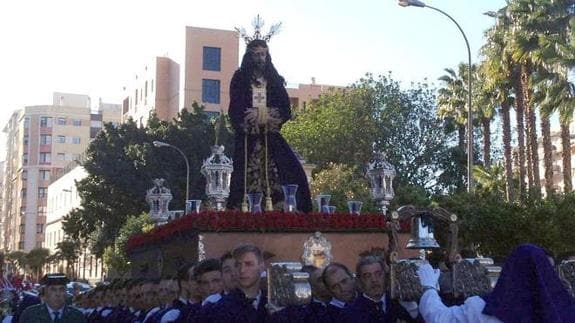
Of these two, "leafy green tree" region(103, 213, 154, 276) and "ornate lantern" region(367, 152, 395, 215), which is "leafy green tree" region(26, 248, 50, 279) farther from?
"ornate lantern" region(367, 152, 395, 215)

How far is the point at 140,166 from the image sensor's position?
4591 centimetres

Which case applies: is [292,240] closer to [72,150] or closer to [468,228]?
[468,228]

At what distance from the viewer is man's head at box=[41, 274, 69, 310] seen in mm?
7672

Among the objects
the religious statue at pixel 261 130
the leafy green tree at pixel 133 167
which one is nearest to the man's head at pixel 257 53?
the religious statue at pixel 261 130

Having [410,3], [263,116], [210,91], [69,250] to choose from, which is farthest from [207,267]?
[69,250]

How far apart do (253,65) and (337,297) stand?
11.4 m

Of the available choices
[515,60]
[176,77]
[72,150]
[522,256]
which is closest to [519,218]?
[515,60]

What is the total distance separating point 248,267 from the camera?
5422 millimetres

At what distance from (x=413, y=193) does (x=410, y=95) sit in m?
16.7

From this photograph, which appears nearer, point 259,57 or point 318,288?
point 318,288

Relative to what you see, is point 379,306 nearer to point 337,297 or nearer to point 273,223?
point 337,297

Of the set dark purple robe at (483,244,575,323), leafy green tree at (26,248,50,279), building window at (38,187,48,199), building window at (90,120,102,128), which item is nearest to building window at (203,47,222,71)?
leafy green tree at (26,248,50,279)

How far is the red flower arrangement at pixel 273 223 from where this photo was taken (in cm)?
1257

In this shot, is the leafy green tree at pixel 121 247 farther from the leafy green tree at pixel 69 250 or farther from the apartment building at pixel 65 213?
the leafy green tree at pixel 69 250
